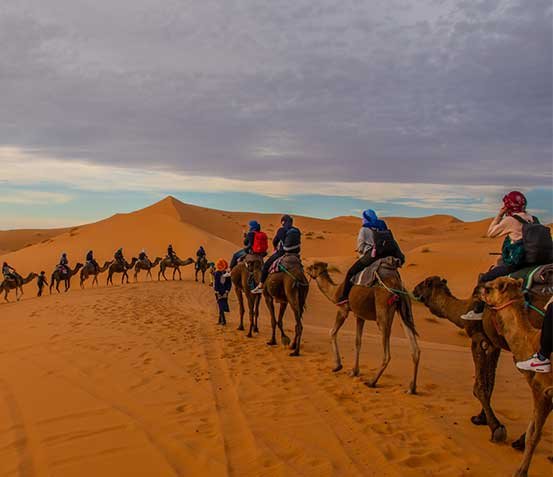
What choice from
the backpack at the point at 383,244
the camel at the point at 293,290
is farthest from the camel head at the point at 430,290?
the camel at the point at 293,290

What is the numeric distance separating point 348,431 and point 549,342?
2.87 meters

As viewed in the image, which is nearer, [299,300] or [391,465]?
[391,465]

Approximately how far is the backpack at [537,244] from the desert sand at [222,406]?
2344 millimetres

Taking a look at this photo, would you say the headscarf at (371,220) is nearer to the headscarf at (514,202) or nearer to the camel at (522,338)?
the headscarf at (514,202)

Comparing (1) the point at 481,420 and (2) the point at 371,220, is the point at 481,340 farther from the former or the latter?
(2) the point at 371,220

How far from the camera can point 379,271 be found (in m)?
8.41

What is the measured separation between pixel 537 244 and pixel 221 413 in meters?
4.85

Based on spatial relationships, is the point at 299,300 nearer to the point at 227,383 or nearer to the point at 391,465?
the point at 227,383

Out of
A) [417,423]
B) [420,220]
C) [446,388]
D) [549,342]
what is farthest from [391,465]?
[420,220]

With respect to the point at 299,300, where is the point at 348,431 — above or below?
below

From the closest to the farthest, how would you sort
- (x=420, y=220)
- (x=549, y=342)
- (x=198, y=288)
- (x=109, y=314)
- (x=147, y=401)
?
1. (x=549, y=342)
2. (x=147, y=401)
3. (x=109, y=314)
4. (x=198, y=288)
5. (x=420, y=220)

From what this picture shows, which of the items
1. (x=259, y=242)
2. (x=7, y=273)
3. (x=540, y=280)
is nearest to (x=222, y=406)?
(x=540, y=280)

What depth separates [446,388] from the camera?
8.41m

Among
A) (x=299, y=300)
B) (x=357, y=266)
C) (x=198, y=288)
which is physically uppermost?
(x=357, y=266)
